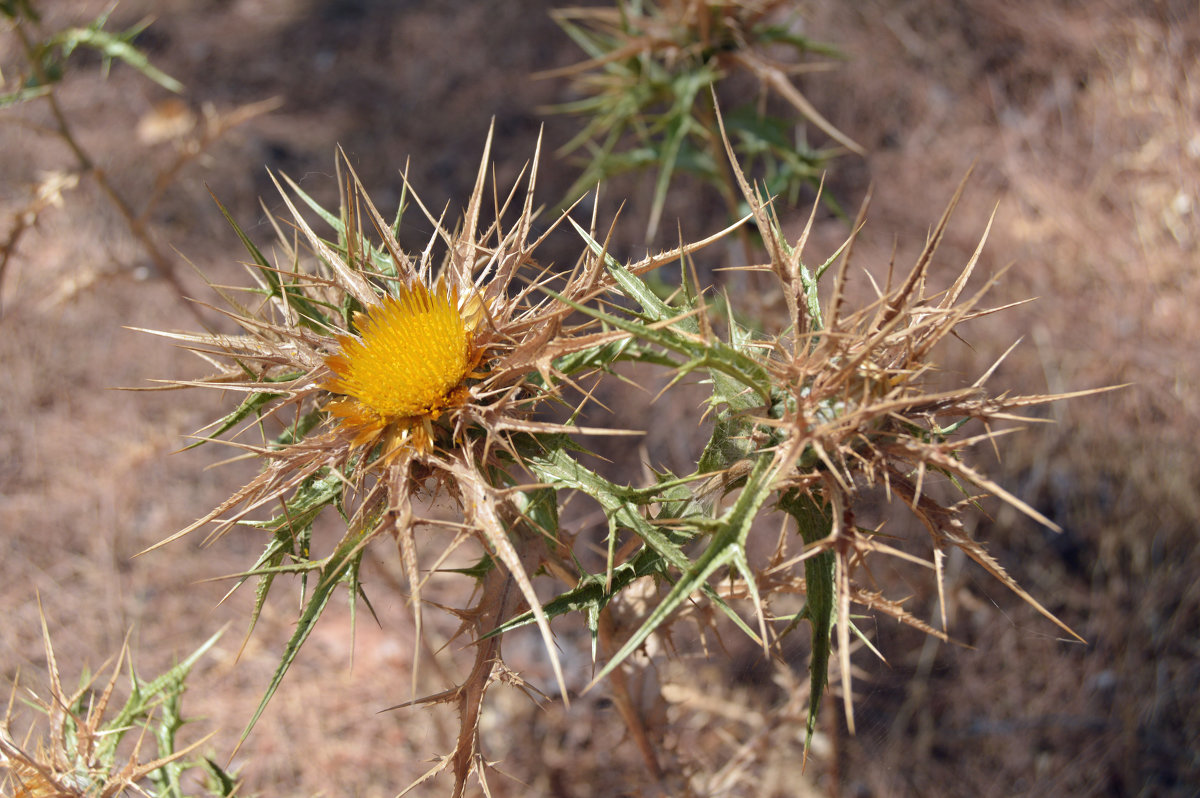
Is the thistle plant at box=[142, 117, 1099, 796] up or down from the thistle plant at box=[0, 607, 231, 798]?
up

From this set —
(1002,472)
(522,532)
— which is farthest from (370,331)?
(1002,472)

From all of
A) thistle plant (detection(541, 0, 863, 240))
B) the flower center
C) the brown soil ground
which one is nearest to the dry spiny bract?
the flower center

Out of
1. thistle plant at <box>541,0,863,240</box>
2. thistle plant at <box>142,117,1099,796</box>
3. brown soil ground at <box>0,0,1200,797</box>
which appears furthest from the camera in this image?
brown soil ground at <box>0,0,1200,797</box>

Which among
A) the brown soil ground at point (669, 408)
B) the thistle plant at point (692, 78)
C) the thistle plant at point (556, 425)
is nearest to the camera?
the thistle plant at point (556, 425)

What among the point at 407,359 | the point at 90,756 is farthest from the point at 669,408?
the point at 90,756

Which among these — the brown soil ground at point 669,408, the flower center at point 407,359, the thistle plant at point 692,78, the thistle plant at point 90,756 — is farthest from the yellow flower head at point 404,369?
the thistle plant at point 692,78

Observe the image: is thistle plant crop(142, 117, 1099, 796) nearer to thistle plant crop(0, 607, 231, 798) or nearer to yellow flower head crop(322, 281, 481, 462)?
yellow flower head crop(322, 281, 481, 462)

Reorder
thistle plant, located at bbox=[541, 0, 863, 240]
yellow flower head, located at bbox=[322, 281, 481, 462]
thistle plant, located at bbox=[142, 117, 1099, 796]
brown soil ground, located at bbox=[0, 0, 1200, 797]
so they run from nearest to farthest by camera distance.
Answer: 1. thistle plant, located at bbox=[142, 117, 1099, 796]
2. yellow flower head, located at bbox=[322, 281, 481, 462]
3. thistle plant, located at bbox=[541, 0, 863, 240]
4. brown soil ground, located at bbox=[0, 0, 1200, 797]

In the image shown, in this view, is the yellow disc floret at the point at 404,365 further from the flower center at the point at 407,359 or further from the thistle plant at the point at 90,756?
the thistle plant at the point at 90,756
